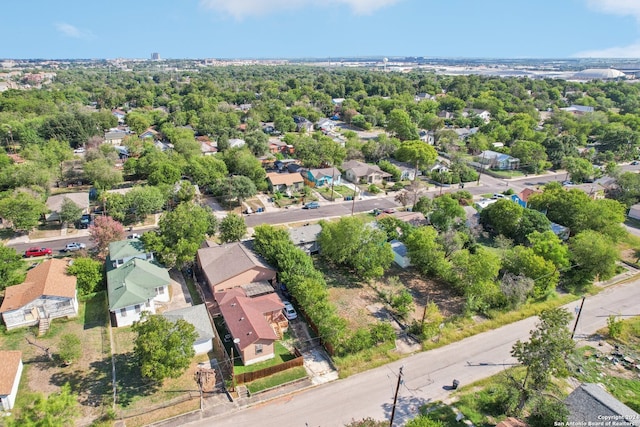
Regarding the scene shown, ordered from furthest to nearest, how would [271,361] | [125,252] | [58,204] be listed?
[58,204], [125,252], [271,361]

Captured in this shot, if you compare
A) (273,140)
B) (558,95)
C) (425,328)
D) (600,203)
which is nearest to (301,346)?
(425,328)

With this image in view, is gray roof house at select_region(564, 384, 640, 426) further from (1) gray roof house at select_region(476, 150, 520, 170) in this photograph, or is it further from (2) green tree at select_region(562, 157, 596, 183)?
(1) gray roof house at select_region(476, 150, 520, 170)

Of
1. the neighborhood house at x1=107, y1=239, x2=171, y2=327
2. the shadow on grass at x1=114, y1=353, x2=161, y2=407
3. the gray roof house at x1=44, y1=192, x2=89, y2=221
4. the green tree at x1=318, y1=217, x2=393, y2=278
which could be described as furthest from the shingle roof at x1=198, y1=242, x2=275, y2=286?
the gray roof house at x1=44, y1=192, x2=89, y2=221

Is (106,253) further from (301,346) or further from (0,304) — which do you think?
(301,346)

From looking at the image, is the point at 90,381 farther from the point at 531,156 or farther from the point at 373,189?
the point at 531,156

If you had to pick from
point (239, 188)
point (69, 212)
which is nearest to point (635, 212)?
point (239, 188)
